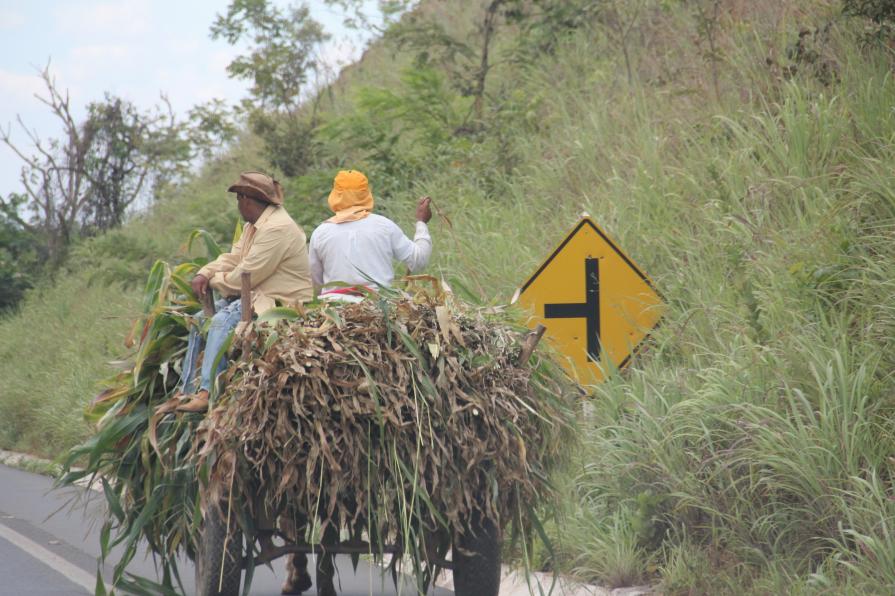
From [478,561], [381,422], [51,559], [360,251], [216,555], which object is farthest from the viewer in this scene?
[51,559]

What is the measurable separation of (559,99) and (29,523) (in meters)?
7.30

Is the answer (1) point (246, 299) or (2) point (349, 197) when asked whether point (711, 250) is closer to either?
(2) point (349, 197)

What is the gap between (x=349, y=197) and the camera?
23.6 feet

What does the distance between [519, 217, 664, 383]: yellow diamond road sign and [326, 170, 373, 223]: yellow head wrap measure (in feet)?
4.02

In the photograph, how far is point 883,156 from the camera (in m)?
8.65

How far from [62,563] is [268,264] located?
338 cm

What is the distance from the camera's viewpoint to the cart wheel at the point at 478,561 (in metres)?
5.71

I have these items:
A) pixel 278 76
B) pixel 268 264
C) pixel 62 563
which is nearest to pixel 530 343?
pixel 268 264

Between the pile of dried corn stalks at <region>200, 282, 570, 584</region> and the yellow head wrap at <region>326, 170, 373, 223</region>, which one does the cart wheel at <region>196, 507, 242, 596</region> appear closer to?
the pile of dried corn stalks at <region>200, 282, 570, 584</region>

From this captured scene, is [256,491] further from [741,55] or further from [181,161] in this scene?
[181,161]

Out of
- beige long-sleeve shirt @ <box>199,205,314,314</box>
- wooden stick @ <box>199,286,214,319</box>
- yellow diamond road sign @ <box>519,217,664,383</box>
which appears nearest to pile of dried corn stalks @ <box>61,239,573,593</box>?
wooden stick @ <box>199,286,214,319</box>

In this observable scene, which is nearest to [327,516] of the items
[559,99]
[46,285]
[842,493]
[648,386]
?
[842,493]

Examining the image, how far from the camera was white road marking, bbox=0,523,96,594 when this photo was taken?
7.88 metres

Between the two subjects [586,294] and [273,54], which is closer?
[586,294]
